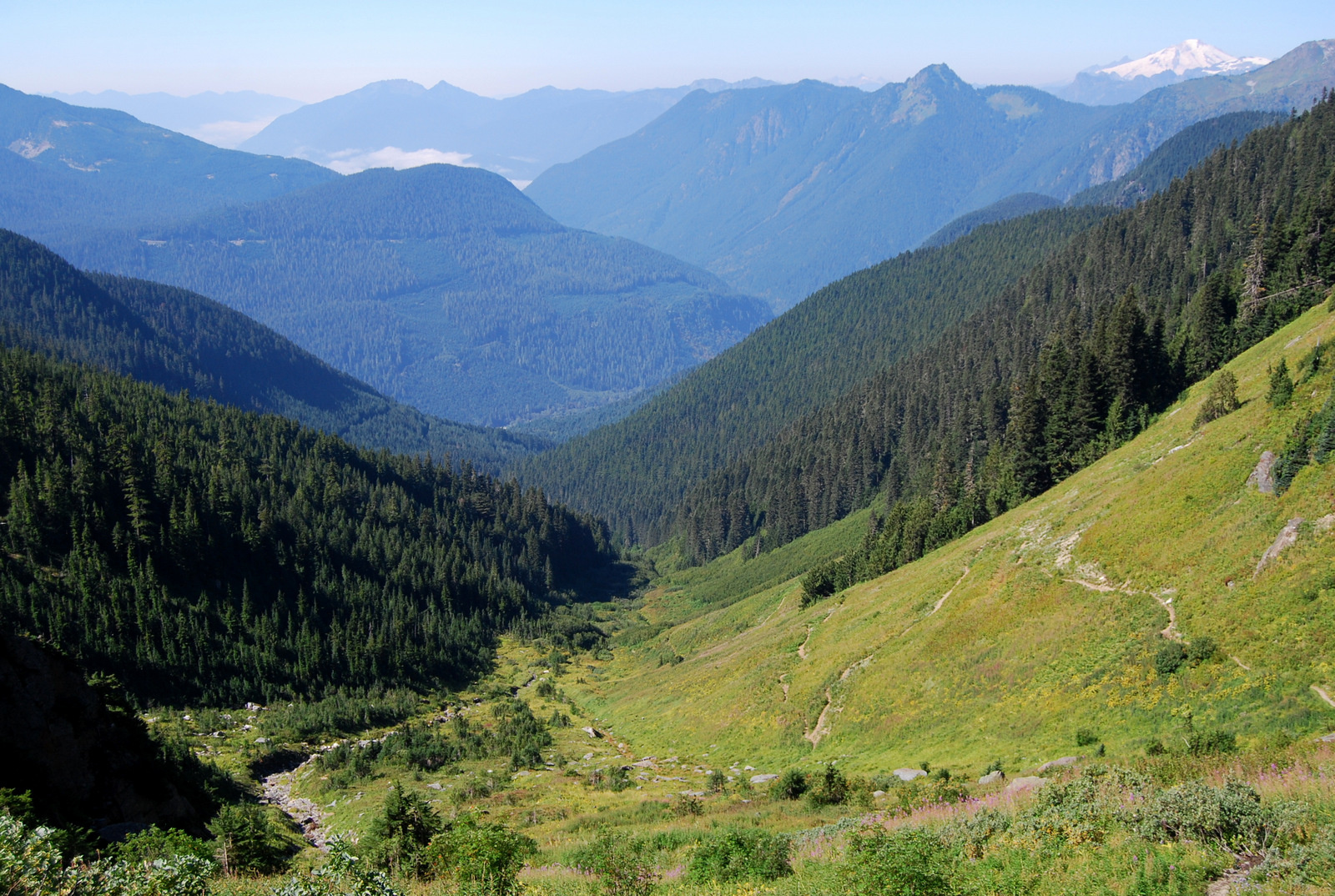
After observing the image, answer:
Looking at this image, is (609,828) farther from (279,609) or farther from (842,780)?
(279,609)

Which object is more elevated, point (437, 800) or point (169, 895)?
point (169, 895)

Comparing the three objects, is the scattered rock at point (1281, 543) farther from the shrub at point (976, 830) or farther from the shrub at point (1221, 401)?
the shrub at point (1221, 401)

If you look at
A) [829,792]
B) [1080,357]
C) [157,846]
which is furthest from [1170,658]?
[1080,357]

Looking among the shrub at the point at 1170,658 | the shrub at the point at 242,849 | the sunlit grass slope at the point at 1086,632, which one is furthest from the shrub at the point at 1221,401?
the shrub at the point at 242,849

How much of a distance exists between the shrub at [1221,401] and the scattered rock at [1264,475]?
1827cm

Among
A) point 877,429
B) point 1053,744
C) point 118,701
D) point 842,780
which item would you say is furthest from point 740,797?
point 877,429

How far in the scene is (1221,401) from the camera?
57.0 meters

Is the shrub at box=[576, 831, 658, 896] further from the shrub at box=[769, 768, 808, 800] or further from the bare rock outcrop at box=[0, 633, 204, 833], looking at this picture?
the bare rock outcrop at box=[0, 633, 204, 833]

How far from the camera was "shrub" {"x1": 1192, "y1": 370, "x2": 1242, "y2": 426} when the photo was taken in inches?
2223

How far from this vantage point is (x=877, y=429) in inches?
7047

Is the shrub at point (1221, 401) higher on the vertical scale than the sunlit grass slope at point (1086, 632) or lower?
higher

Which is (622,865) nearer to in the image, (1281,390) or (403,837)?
(403,837)

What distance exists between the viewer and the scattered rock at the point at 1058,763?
2897 cm

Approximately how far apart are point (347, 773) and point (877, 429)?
466ft
